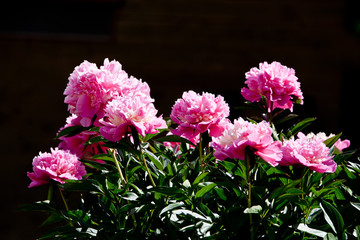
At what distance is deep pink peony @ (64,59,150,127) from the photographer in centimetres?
109

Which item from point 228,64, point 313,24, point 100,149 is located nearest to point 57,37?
point 228,64

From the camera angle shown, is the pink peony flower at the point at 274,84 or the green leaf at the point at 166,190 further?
the pink peony flower at the point at 274,84

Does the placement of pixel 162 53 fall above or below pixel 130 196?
above

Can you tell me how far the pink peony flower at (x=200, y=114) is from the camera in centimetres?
108

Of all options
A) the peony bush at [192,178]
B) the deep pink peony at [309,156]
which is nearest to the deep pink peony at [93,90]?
the peony bush at [192,178]

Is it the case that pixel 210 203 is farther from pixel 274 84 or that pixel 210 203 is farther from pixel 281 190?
pixel 274 84

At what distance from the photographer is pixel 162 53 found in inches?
206

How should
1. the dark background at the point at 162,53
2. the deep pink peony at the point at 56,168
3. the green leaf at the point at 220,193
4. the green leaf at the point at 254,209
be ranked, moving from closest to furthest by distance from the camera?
the green leaf at the point at 254,209 → the green leaf at the point at 220,193 → the deep pink peony at the point at 56,168 → the dark background at the point at 162,53

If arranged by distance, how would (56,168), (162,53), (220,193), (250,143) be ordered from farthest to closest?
(162,53), (56,168), (220,193), (250,143)

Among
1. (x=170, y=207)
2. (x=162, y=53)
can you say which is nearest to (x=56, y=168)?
(x=170, y=207)

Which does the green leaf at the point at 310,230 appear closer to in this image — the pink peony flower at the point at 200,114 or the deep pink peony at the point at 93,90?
the pink peony flower at the point at 200,114

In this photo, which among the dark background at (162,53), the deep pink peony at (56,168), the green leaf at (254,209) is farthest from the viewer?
the dark background at (162,53)

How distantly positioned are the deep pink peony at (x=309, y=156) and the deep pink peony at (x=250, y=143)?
4 cm

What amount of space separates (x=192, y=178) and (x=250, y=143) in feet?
0.72
